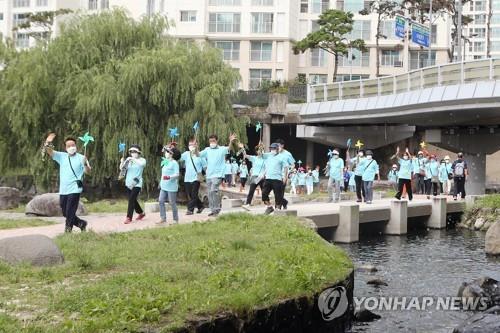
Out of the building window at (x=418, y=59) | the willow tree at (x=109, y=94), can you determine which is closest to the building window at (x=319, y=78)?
the building window at (x=418, y=59)

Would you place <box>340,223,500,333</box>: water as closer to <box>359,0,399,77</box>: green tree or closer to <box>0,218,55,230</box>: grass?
<box>0,218,55,230</box>: grass

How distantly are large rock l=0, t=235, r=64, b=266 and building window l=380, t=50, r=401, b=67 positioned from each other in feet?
182

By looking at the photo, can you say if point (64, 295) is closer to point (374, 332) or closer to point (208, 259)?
point (208, 259)

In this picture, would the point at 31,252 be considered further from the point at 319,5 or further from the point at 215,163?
the point at 319,5

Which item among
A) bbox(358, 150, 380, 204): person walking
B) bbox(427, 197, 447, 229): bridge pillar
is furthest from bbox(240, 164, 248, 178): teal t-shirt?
bbox(427, 197, 447, 229): bridge pillar

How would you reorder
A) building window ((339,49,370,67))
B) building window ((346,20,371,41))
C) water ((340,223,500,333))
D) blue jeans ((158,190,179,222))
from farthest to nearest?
building window ((346,20,371,41)) → building window ((339,49,370,67)) → blue jeans ((158,190,179,222)) → water ((340,223,500,333))

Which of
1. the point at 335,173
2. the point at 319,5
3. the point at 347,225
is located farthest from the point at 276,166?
the point at 319,5

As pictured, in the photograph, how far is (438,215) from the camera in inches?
873

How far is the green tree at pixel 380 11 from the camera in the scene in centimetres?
5450

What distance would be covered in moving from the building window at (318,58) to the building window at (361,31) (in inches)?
121

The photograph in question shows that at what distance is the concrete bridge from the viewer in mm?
23703

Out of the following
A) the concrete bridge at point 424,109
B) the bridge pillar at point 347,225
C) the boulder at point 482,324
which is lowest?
the boulder at point 482,324

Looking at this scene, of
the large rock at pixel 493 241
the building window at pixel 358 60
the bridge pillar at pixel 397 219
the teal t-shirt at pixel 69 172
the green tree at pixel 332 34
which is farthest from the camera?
the building window at pixel 358 60

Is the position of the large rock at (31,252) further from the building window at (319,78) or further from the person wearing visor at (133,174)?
the building window at (319,78)
